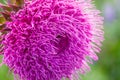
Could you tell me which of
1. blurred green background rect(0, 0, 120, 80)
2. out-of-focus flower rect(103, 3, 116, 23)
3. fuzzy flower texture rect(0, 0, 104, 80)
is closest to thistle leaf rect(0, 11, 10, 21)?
fuzzy flower texture rect(0, 0, 104, 80)

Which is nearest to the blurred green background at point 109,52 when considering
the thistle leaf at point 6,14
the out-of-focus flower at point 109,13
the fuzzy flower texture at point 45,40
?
the out-of-focus flower at point 109,13

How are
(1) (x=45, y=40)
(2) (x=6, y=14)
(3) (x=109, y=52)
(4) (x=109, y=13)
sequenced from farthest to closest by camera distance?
(4) (x=109, y=13)
(3) (x=109, y=52)
(2) (x=6, y=14)
(1) (x=45, y=40)

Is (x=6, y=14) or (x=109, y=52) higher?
(x=6, y=14)

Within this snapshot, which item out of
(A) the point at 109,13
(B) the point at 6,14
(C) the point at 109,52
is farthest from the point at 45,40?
(A) the point at 109,13

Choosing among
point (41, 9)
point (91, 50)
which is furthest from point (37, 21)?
point (91, 50)

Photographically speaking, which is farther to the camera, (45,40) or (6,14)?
(6,14)

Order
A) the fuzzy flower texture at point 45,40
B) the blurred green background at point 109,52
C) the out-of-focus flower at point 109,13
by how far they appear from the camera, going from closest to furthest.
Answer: the fuzzy flower texture at point 45,40, the blurred green background at point 109,52, the out-of-focus flower at point 109,13

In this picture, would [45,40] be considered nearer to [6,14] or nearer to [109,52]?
[6,14]

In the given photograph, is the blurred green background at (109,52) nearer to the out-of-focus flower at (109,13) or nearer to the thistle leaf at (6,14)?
the out-of-focus flower at (109,13)

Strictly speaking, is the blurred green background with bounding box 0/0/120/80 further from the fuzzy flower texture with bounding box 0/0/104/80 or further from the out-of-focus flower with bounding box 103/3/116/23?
the fuzzy flower texture with bounding box 0/0/104/80

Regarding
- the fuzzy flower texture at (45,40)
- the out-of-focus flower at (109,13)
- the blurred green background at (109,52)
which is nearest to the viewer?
the fuzzy flower texture at (45,40)
